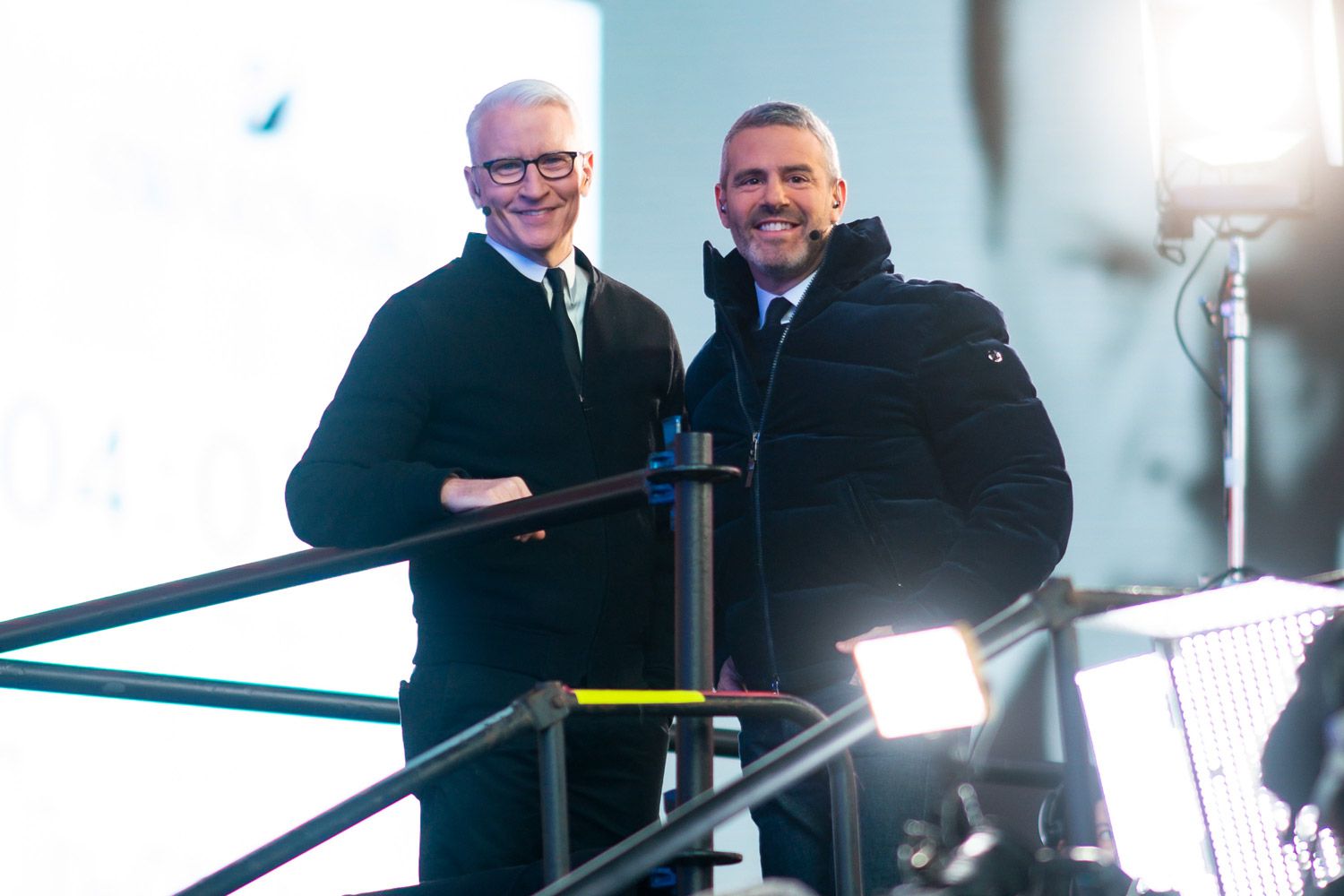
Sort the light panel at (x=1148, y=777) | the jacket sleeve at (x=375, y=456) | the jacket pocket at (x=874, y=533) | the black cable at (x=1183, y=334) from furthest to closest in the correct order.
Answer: the black cable at (x=1183, y=334)
the jacket pocket at (x=874, y=533)
the jacket sleeve at (x=375, y=456)
the light panel at (x=1148, y=777)

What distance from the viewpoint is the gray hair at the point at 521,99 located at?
1922 mm

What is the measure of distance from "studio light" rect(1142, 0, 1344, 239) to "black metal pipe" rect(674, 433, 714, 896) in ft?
8.52

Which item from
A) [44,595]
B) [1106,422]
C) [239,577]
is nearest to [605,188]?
[1106,422]

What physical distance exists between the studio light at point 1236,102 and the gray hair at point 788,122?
1.93m

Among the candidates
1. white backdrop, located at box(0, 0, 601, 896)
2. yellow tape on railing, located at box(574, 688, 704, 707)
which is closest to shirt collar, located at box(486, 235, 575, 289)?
yellow tape on railing, located at box(574, 688, 704, 707)

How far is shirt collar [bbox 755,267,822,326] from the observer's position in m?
2.00

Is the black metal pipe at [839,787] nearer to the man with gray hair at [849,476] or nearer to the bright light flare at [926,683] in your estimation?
the man with gray hair at [849,476]

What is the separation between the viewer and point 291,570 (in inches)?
61.4

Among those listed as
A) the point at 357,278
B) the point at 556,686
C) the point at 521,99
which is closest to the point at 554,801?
the point at 556,686

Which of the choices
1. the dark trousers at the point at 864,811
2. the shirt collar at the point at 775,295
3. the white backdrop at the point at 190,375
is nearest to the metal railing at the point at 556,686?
the dark trousers at the point at 864,811

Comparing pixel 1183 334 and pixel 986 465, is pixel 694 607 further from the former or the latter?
pixel 1183 334

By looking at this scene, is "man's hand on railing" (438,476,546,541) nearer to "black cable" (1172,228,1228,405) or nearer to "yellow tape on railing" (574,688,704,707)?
"yellow tape on railing" (574,688,704,707)

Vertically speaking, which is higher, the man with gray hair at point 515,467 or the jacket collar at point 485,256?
the jacket collar at point 485,256

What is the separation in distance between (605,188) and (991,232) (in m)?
1.01
